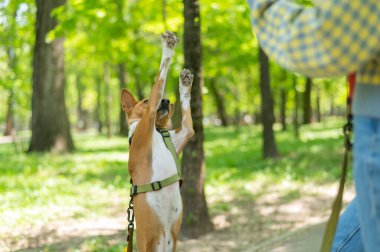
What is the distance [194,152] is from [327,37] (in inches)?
248

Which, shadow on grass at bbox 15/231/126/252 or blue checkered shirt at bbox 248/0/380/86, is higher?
blue checkered shirt at bbox 248/0/380/86

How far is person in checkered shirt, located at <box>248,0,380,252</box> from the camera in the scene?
4.82 feet

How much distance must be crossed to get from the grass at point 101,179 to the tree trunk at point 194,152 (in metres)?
1.24

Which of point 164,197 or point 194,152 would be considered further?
point 194,152

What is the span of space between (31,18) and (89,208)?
13.6m

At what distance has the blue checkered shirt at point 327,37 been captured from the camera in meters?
1.47

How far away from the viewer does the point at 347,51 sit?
147 centimetres

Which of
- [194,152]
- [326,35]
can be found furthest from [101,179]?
[326,35]

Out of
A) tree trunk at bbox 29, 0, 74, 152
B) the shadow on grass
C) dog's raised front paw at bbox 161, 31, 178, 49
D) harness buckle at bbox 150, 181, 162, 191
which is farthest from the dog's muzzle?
tree trunk at bbox 29, 0, 74, 152

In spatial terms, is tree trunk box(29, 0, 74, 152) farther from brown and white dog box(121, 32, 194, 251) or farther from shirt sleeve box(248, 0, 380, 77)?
shirt sleeve box(248, 0, 380, 77)

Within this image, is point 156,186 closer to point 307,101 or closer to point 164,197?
point 164,197

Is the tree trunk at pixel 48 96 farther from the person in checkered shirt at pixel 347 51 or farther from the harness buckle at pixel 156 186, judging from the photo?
the person in checkered shirt at pixel 347 51

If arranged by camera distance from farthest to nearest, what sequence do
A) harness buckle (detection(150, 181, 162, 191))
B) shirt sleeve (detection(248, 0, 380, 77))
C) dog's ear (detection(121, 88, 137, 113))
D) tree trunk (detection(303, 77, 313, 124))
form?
tree trunk (detection(303, 77, 313, 124)) → dog's ear (detection(121, 88, 137, 113)) → harness buckle (detection(150, 181, 162, 191)) → shirt sleeve (detection(248, 0, 380, 77))

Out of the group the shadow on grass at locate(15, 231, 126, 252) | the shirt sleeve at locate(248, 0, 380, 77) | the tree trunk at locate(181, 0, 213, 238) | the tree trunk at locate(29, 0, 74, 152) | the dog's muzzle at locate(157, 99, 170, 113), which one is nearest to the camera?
the shirt sleeve at locate(248, 0, 380, 77)
